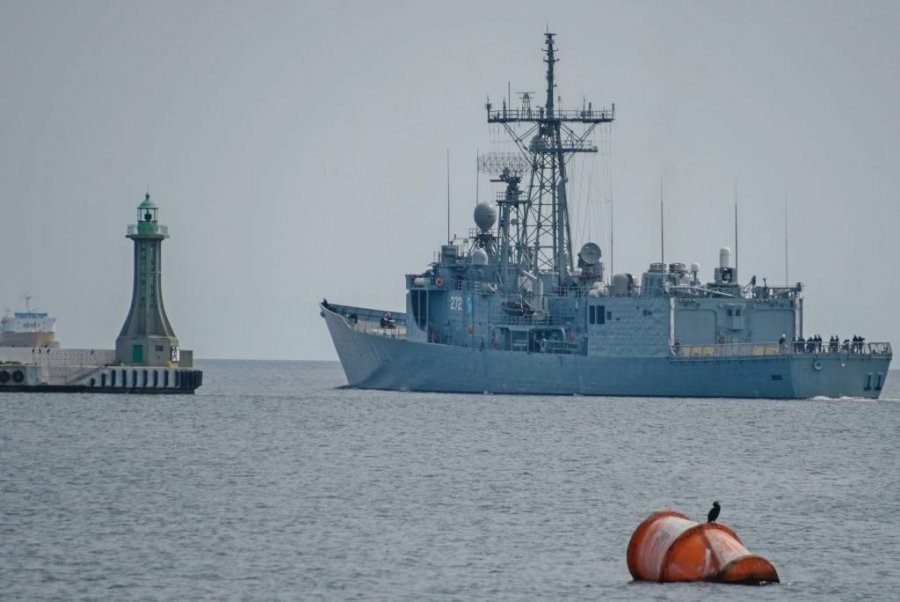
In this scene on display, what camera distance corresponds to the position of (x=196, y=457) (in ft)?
170

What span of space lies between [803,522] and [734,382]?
39062 millimetres

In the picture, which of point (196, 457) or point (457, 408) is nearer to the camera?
point (196, 457)

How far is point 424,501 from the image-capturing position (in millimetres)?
40906

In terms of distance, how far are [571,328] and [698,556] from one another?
51.6 meters

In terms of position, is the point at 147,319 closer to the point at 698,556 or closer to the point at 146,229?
the point at 146,229

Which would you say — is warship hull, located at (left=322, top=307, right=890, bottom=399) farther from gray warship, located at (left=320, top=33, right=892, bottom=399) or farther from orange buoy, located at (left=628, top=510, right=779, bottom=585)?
orange buoy, located at (left=628, top=510, right=779, bottom=585)

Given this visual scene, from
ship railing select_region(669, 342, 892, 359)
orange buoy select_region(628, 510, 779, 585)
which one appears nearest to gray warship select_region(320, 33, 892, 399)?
ship railing select_region(669, 342, 892, 359)

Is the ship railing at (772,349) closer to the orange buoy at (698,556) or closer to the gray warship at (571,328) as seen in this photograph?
the gray warship at (571,328)

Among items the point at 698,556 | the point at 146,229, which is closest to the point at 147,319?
the point at 146,229

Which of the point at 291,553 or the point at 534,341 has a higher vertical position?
the point at 534,341

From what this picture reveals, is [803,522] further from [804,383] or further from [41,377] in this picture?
[41,377]

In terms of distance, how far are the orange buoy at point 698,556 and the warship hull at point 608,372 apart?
45.9 meters

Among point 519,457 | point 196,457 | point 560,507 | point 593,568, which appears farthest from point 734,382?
point 593,568

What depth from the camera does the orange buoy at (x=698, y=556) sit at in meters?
29.7
